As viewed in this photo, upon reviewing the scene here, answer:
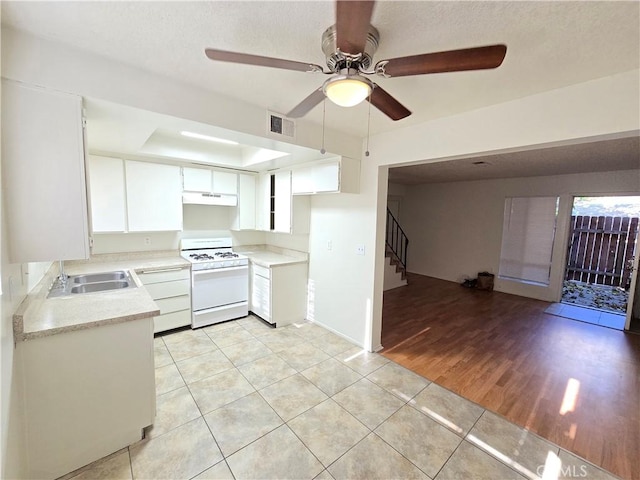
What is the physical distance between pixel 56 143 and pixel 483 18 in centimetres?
238

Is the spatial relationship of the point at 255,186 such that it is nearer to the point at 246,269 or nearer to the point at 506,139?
the point at 246,269

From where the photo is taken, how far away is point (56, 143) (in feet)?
5.13

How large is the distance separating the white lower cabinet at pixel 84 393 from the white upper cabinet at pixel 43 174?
55 cm

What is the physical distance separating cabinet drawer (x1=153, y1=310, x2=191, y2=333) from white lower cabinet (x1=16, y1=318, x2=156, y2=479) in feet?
5.32

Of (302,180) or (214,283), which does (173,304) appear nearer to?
(214,283)

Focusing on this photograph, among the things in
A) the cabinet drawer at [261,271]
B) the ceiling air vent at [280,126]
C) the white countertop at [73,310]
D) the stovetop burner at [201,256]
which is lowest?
the cabinet drawer at [261,271]

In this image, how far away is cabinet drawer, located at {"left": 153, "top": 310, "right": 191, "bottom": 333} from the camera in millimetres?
3338

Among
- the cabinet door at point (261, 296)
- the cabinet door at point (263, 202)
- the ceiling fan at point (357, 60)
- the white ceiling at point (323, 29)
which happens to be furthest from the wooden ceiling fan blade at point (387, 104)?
the cabinet door at point (263, 202)

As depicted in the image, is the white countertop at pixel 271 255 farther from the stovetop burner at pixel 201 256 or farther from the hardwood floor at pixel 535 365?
the hardwood floor at pixel 535 365

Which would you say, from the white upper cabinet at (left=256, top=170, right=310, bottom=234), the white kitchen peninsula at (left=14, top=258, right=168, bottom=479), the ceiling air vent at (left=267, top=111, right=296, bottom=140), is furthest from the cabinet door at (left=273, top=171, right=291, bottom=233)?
the white kitchen peninsula at (left=14, top=258, right=168, bottom=479)

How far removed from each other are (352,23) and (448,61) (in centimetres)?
48

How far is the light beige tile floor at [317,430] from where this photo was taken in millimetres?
1711

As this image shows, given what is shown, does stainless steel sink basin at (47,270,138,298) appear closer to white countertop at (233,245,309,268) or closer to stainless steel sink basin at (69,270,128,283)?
stainless steel sink basin at (69,270,128,283)

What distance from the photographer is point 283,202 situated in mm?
3910
